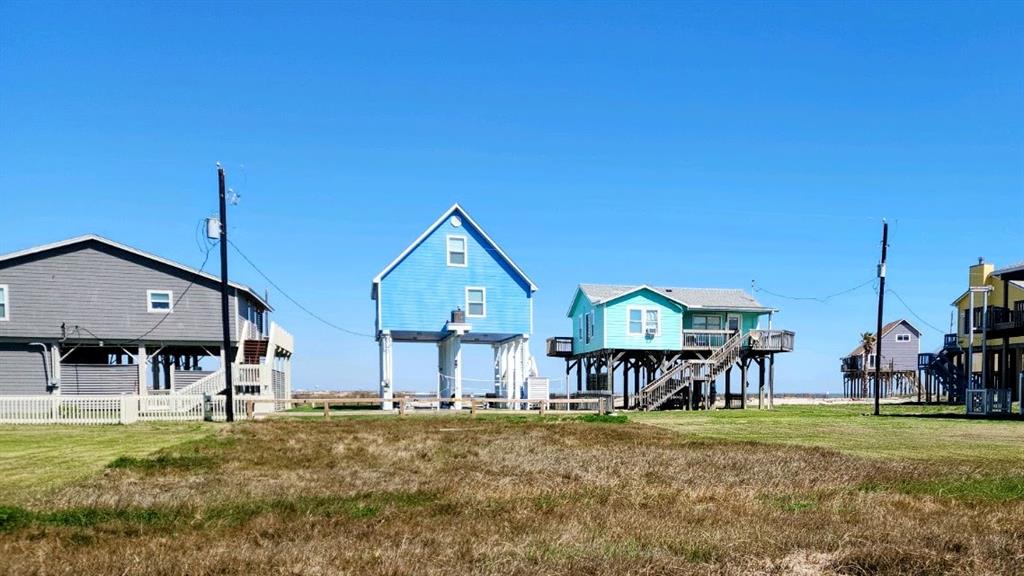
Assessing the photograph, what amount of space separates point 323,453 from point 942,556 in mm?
11139

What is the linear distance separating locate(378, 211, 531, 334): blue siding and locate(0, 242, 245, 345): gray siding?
7861 millimetres

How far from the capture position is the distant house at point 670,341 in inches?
1596

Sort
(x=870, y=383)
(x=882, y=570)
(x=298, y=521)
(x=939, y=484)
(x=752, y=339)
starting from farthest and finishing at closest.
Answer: (x=870, y=383) → (x=752, y=339) → (x=939, y=484) → (x=298, y=521) → (x=882, y=570)

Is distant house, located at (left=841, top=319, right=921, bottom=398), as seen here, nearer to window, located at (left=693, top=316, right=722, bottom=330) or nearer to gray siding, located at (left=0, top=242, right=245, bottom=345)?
window, located at (left=693, top=316, right=722, bottom=330)

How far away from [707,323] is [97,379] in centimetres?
3367

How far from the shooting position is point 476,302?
122 feet

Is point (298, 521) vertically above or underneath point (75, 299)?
underneath

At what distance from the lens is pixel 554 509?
830 centimetres

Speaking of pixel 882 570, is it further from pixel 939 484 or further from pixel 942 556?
pixel 939 484

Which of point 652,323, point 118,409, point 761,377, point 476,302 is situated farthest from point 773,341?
point 118,409

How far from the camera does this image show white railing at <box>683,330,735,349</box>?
→ 43.8 m

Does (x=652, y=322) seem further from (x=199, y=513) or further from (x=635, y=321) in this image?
(x=199, y=513)

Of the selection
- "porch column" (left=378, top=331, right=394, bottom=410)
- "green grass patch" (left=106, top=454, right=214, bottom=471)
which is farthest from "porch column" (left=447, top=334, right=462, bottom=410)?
"green grass patch" (left=106, top=454, right=214, bottom=471)

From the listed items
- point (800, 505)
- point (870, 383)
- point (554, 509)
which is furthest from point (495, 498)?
point (870, 383)
